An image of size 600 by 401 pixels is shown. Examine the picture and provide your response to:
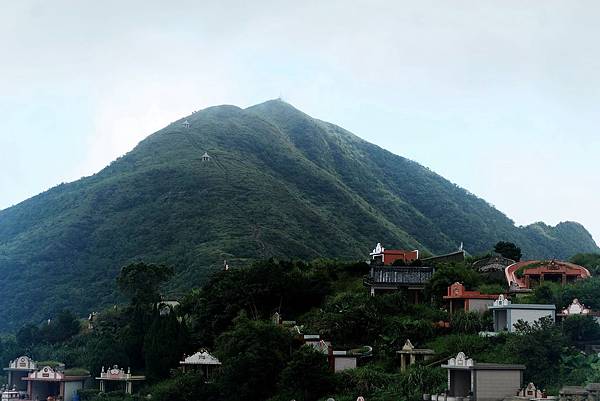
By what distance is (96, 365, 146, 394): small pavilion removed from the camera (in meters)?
45.7

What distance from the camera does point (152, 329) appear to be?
4666cm

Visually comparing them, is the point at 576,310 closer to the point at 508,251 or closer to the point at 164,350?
the point at 508,251

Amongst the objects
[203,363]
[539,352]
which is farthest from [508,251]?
[539,352]

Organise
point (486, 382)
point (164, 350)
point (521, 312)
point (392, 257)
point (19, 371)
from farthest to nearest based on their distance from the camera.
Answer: point (392, 257), point (19, 371), point (164, 350), point (521, 312), point (486, 382)

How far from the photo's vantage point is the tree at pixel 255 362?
124ft

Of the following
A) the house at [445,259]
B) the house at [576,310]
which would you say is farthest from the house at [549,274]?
the house at [576,310]

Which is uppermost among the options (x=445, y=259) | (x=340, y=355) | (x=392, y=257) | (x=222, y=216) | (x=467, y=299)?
(x=222, y=216)

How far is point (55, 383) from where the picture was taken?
159 ft

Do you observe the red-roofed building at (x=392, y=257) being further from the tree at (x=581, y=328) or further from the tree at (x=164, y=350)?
the tree at (x=581, y=328)

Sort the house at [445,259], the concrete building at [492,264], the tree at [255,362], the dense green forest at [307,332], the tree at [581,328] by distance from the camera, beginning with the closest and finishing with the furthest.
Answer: the dense green forest at [307,332], the tree at [581,328], the tree at [255,362], the concrete building at [492,264], the house at [445,259]

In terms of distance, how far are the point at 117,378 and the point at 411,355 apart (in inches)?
667

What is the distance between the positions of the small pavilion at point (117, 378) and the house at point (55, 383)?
5.84 ft

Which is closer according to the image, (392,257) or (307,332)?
(307,332)

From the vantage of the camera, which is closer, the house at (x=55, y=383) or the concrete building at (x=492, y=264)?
the house at (x=55, y=383)
